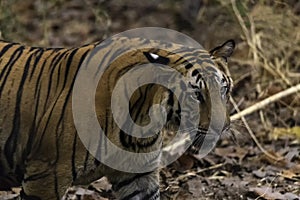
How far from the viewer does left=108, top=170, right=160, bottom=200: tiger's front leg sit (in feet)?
14.1

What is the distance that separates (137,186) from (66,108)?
76 cm

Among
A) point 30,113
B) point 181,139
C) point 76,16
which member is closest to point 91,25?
point 76,16

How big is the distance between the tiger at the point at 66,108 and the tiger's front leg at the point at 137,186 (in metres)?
0.16

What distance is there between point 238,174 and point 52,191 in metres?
2.12

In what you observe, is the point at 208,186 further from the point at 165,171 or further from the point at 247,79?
the point at 247,79

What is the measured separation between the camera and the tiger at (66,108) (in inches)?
151

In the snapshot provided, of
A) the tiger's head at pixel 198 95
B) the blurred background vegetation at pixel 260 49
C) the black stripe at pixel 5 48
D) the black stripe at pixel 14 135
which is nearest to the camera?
the tiger's head at pixel 198 95

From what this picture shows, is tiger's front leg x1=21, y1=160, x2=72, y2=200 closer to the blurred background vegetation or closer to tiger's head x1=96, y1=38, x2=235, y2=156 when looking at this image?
tiger's head x1=96, y1=38, x2=235, y2=156

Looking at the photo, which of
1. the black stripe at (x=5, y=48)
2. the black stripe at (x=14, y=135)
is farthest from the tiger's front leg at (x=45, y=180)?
the black stripe at (x=5, y=48)

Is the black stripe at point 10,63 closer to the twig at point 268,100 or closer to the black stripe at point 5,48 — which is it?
the black stripe at point 5,48

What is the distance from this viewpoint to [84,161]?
3844mm

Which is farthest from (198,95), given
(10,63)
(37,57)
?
(10,63)

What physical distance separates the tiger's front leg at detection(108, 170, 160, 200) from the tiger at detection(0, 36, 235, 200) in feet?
0.52

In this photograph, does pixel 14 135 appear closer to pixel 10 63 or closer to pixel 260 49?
pixel 10 63
